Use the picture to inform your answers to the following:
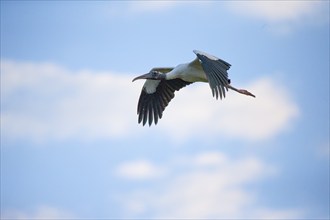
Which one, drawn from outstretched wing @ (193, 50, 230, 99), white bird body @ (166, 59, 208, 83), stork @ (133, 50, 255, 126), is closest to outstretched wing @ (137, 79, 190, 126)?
stork @ (133, 50, 255, 126)

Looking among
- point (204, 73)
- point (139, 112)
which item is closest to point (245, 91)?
point (204, 73)

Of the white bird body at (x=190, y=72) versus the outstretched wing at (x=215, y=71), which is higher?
the white bird body at (x=190, y=72)

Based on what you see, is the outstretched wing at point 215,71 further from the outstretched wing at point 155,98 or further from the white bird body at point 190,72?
the outstretched wing at point 155,98

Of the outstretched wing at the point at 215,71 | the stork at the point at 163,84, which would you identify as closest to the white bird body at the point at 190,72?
the stork at the point at 163,84

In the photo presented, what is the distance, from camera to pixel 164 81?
2311cm

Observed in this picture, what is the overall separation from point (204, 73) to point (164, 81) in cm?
187

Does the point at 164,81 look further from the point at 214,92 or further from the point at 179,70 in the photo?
the point at 214,92

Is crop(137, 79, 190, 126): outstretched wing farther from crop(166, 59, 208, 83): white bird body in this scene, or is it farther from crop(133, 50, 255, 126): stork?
crop(166, 59, 208, 83): white bird body

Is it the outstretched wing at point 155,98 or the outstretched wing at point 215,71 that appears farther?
the outstretched wing at point 155,98

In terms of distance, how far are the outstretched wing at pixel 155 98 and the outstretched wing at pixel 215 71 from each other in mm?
2951

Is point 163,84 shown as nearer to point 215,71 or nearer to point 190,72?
point 190,72

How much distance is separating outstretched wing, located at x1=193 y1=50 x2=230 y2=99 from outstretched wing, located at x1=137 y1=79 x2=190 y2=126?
2951 mm

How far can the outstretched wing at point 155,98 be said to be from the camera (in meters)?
23.2

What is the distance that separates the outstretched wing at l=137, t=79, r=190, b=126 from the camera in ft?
76.1
